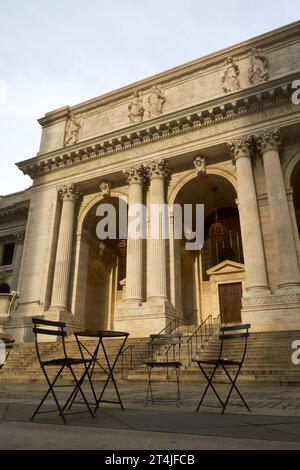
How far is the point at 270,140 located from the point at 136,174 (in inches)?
308

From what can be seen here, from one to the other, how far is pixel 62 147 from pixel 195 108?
1013cm

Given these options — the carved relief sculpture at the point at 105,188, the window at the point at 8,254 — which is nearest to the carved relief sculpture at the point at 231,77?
the carved relief sculpture at the point at 105,188

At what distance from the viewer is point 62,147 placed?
2464 cm

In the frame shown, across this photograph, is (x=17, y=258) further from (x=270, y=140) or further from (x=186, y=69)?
(x=270, y=140)

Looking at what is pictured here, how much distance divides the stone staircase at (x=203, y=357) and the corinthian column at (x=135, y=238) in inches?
127

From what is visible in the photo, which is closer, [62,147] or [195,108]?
[195,108]

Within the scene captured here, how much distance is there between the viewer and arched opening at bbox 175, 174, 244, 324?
22.4m

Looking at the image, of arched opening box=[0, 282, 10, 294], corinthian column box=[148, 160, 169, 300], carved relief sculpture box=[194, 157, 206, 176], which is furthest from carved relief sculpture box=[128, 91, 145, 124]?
arched opening box=[0, 282, 10, 294]

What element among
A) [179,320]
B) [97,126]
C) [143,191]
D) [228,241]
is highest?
[97,126]

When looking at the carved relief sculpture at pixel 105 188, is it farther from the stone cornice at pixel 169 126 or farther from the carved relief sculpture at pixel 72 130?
the carved relief sculpture at pixel 72 130

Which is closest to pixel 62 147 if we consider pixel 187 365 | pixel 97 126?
pixel 97 126

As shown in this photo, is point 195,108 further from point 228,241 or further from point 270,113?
point 228,241

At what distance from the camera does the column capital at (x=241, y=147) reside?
61.1ft

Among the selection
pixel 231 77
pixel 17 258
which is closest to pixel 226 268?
pixel 231 77
